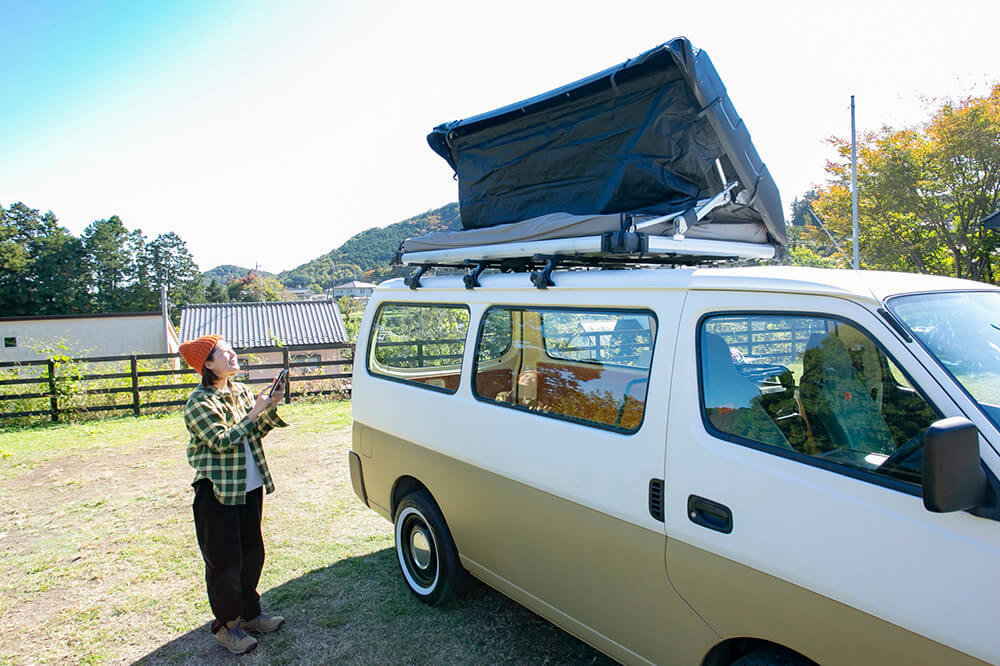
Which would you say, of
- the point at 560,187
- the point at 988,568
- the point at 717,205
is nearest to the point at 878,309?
the point at 988,568

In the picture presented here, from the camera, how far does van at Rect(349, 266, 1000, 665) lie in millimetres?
1592

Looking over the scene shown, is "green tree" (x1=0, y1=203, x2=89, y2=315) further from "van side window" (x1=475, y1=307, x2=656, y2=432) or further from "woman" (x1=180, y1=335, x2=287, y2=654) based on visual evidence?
"van side window" (x1=475, y1=307, x2=656, y2=432)

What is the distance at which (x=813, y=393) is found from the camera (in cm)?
198

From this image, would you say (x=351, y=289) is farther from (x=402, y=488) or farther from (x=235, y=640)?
(x=235, y=640)

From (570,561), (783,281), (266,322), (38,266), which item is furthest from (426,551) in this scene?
(38,266)

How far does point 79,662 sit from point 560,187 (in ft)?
13.3

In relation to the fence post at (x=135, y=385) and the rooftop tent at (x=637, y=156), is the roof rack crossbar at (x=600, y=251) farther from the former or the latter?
the fence post at (x=135, y=385)

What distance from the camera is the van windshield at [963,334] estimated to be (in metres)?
1.70

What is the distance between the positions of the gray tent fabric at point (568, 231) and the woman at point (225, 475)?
1.46m

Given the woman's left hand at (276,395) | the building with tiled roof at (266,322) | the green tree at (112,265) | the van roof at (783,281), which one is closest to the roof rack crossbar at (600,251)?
the van roof at (783,281)

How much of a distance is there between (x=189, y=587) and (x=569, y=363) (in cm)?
343

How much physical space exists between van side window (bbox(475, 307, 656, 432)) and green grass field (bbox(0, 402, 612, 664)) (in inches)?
61.2

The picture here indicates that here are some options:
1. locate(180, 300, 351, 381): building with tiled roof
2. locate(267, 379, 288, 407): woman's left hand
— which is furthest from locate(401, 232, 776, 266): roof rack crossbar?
locate(180, 300, 351, 381): building with tiled roof

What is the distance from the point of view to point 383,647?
3.45m
